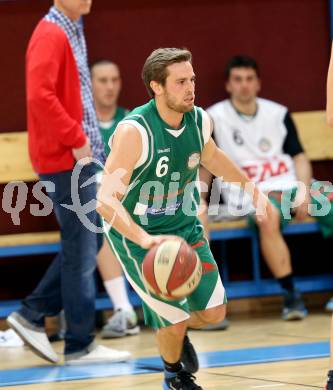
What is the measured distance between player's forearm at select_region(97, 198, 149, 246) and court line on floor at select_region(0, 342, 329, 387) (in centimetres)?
114

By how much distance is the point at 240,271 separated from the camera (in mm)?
6738

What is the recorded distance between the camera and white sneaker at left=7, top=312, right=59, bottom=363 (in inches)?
189

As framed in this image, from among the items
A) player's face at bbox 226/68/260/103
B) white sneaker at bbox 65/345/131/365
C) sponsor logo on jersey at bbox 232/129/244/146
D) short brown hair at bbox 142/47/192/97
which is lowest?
white sneaker at bbox 65/345/131/365

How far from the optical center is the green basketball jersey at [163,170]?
3797mm

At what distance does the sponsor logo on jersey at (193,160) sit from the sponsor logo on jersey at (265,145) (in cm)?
241

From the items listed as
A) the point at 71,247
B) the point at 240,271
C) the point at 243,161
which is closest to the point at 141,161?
the point at 71,247

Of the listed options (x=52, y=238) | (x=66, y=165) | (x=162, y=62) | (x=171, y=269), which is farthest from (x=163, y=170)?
(x=52, y=238)

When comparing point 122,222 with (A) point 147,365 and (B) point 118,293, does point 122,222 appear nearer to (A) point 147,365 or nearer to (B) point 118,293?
(A) point 147,365

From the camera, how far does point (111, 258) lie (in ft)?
19.1

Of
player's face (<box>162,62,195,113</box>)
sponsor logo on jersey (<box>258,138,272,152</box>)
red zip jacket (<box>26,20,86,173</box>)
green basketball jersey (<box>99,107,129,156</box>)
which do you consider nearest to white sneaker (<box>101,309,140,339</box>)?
A: green basketball jersey (<box>99,107,129,156</box>)

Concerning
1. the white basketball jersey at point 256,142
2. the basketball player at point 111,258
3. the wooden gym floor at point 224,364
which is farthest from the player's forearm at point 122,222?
the white basketball jersey at point 256,142

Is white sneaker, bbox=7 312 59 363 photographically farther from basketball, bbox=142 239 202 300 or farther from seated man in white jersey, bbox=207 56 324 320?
seated man in white jersey, bbox=207 56 324 320

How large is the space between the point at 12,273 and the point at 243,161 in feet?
5.65

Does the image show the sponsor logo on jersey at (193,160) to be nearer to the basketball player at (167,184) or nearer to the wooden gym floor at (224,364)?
the basketball player at (167,184)
